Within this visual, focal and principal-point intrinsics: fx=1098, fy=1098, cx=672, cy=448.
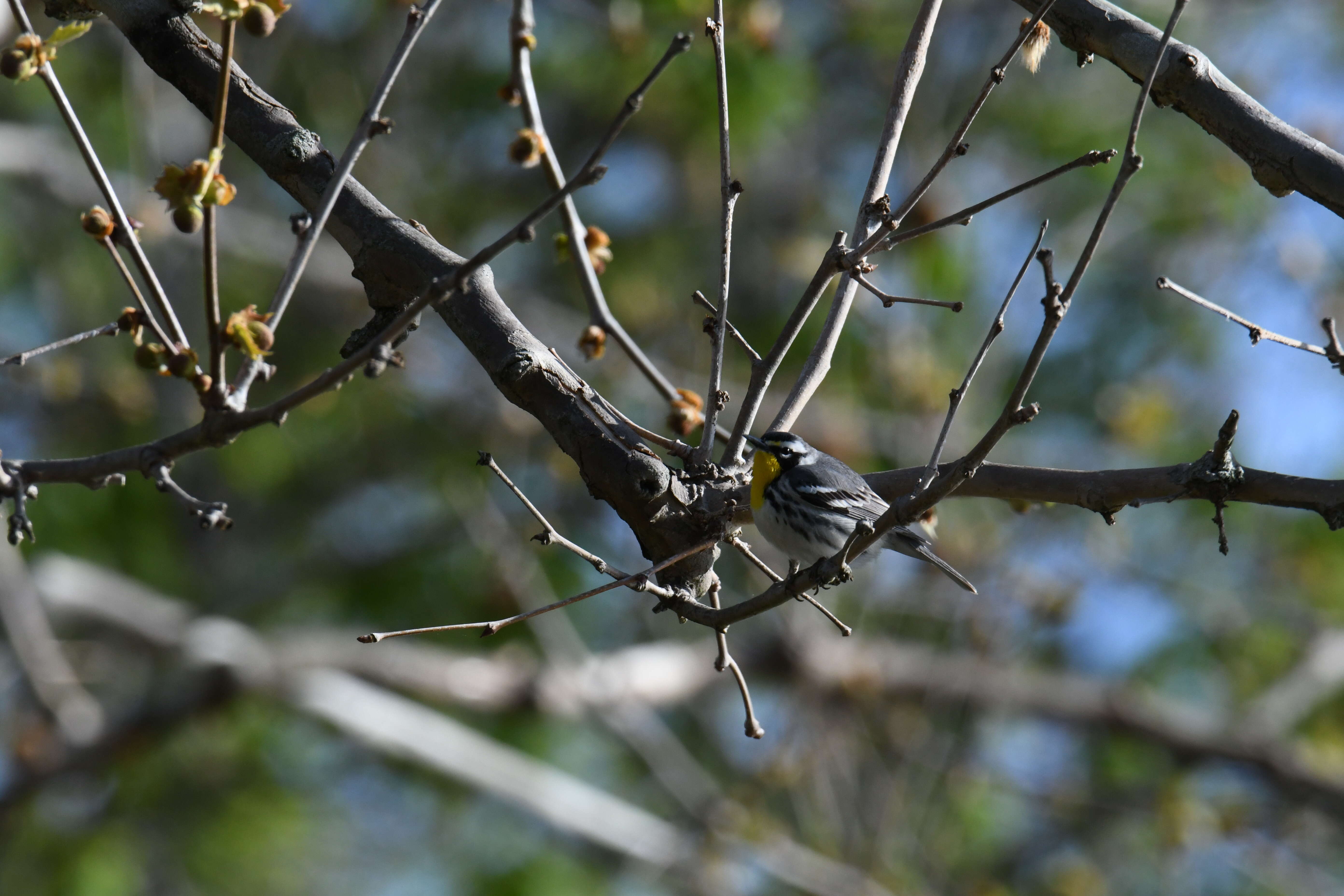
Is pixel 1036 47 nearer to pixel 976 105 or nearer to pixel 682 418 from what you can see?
pixel 976 105

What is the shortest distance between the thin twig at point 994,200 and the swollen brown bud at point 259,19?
1.00 m

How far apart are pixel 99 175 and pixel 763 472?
3.04 meters

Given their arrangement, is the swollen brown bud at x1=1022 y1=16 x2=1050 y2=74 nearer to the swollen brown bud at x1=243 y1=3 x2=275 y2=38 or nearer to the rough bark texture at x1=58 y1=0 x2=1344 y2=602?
the rough bark texture at x1=58 y1=0 x2=1344 y2=602

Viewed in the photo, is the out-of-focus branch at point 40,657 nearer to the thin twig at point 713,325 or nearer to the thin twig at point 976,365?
the thin twig at point 713,325

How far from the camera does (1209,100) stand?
1864mm

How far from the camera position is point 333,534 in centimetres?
793

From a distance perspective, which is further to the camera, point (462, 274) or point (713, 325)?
point (713, 325)

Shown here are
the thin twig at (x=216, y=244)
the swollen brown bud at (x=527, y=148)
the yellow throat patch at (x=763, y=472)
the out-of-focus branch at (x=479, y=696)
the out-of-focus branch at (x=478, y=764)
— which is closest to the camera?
the thin twig at (x=216, y=244)

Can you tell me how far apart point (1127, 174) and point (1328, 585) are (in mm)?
7236

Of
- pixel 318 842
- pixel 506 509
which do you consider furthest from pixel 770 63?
pixel 318 842

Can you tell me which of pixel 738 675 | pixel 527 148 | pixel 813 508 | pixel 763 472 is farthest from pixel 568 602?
pixel 763 472

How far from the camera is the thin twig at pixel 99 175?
1.46 m

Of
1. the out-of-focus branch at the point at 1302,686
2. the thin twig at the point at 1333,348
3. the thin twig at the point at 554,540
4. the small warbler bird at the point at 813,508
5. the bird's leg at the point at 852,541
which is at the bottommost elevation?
the thin twig at the point at 554,540

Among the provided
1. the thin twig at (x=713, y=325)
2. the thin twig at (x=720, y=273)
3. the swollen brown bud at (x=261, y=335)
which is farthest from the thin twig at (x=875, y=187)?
the swollen brown bud at (x=261, y=335)
